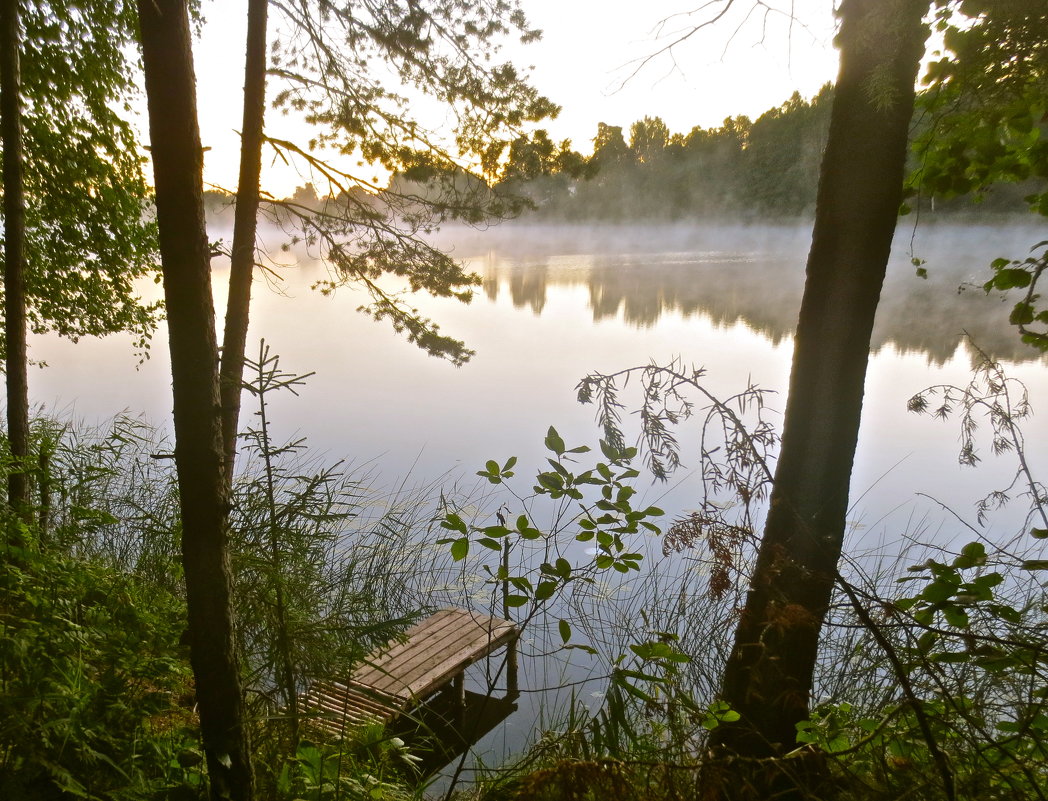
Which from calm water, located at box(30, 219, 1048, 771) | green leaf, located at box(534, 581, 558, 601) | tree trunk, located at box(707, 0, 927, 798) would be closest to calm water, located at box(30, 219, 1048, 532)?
calm water, located at box(30, 219, 1048, 771)

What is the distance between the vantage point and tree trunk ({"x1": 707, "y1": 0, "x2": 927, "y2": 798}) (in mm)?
1876

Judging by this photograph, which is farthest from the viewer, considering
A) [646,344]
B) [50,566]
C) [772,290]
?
[772,290]

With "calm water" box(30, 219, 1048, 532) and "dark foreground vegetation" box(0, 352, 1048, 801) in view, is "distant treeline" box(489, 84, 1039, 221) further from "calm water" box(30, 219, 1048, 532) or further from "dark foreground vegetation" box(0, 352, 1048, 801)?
"dark foreground vegetation" box(0, 352, 1048, 801)

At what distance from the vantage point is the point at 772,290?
9141mm

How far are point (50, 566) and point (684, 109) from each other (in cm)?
277

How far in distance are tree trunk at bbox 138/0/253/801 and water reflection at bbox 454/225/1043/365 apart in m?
5.34

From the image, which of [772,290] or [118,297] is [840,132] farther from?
[772,290]

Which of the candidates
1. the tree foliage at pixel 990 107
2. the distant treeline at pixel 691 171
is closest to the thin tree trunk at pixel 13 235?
the distant treeline at pixel 691 171

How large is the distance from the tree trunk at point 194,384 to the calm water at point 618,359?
8.19ft

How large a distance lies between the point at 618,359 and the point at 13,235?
6.10 m

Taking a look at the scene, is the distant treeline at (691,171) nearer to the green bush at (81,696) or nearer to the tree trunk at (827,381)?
the tree trunk at (827,381)

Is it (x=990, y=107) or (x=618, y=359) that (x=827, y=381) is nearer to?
(x=990, y=107)

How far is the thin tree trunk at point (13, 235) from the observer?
327cm

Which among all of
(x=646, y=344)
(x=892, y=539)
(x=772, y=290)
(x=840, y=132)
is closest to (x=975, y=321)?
(x=772, y=290)
